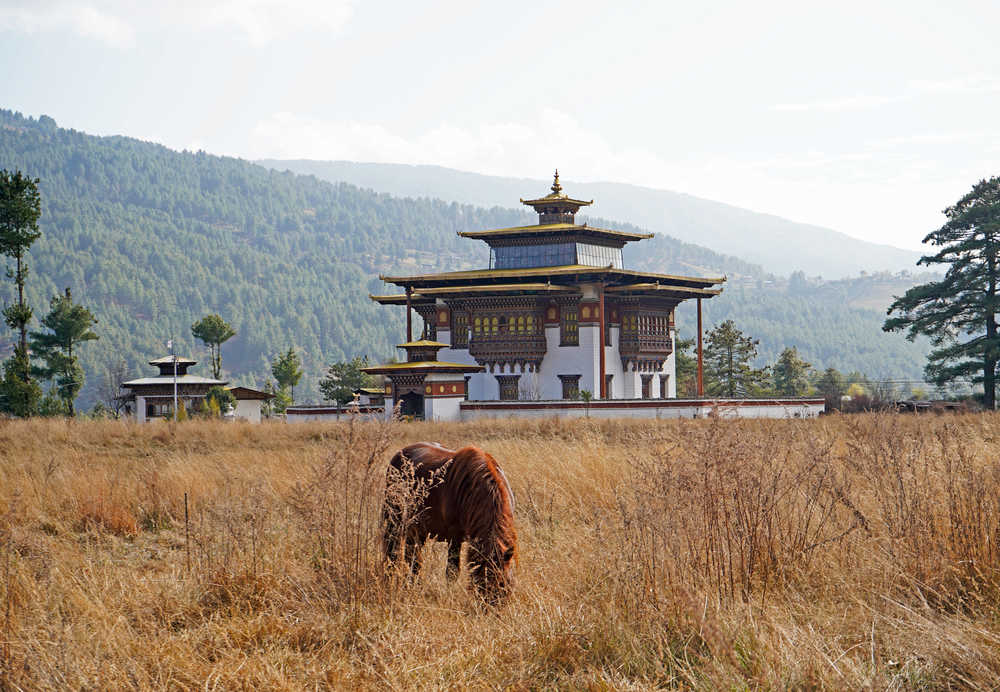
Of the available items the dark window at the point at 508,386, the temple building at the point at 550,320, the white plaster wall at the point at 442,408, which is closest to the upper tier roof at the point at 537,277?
the temple building at the point at 550,320

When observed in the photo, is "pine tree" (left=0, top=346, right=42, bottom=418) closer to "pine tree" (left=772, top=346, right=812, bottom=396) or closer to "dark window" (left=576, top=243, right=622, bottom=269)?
"dark window" (left=576, top=243, right=622, bottom=269)

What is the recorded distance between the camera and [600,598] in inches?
258

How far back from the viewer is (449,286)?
47.9 m

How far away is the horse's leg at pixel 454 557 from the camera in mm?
7213

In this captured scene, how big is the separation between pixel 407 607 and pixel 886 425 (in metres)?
4.45

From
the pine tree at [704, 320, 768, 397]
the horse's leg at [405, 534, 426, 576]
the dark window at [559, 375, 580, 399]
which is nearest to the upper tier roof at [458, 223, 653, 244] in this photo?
the dark window at [559, 375, 580, 399]

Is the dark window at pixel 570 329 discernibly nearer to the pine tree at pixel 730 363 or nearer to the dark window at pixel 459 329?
the dark window at pixel 459 329

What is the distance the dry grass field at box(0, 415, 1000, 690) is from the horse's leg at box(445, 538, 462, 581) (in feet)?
0.33

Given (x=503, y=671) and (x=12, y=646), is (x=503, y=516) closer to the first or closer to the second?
(x=503, y=671)

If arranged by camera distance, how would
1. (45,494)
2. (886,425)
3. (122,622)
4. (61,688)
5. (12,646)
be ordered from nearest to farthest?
1. (61,688)
2. (12,646)
3. (122,622)
4. (886,425)
5. (45,494)

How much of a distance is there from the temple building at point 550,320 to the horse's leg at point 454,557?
35.4m

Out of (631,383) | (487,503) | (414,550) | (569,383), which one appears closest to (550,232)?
(569,383)

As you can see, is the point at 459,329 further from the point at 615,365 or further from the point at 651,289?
the point at 651,289

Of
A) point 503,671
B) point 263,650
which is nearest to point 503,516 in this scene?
point 503,671
